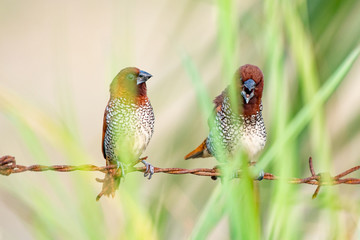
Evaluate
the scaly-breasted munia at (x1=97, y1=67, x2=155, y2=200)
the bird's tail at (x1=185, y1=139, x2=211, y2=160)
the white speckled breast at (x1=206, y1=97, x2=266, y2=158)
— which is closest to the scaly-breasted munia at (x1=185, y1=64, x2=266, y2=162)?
the white speckled breast at (x1=206, y1=97, x2=266, y2=158)

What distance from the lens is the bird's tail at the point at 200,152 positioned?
9.71ft

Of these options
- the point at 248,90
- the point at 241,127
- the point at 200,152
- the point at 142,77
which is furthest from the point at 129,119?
the point at 248,90

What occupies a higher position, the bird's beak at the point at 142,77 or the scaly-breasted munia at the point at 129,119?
the bird's beak at the point at 142,77

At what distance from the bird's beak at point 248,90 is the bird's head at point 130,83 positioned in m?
0.27

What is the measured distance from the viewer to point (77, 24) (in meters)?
9.80

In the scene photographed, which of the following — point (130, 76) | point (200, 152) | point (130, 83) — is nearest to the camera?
point (130, 76)

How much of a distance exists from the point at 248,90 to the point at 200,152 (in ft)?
2.05

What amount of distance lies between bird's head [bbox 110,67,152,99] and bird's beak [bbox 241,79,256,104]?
10.7 inches

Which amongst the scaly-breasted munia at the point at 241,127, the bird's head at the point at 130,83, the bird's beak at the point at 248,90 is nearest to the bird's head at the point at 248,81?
the bird's beak at the point at 248,90

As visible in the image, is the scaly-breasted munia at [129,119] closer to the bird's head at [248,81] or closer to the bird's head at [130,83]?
the bird's head at [130,83]

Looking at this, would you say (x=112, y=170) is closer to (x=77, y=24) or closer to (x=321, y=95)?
(x=321, y=95)

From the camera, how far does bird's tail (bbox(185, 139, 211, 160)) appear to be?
117 inches

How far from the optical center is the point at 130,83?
9.17ft

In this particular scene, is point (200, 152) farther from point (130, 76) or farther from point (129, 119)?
point (130, 76)
